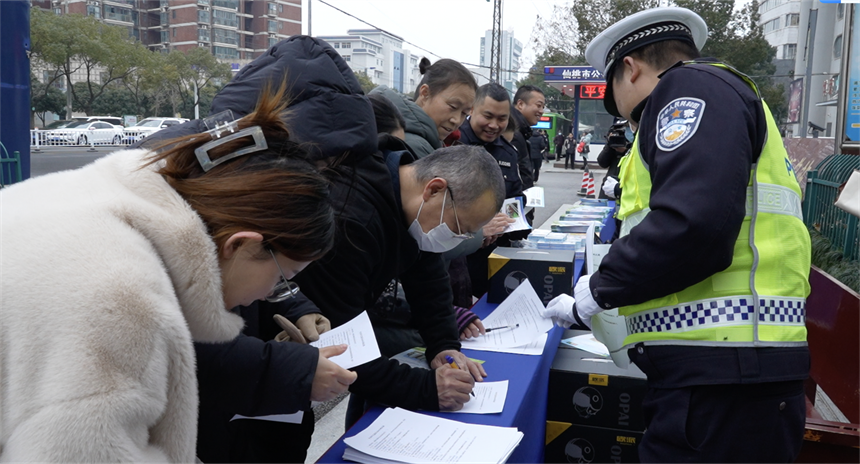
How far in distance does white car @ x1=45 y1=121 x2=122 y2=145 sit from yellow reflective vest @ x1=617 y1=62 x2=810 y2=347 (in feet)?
90.7

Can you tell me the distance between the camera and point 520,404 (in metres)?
1.83

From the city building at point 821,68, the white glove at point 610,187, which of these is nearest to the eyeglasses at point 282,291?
the white glove at point 610,187

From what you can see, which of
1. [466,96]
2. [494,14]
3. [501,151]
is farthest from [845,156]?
[494,14]

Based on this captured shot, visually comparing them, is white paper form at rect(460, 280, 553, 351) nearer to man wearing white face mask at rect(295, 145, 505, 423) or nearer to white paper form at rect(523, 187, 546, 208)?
man wearing white face mask at rect(295, 145, 505, 423)

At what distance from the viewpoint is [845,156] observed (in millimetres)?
4414

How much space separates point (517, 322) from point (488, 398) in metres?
0.71

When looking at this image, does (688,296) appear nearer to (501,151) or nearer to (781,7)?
(501,151)

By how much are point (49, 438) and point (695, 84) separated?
1.43 m

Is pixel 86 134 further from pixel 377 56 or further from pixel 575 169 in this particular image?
pixel 377 56

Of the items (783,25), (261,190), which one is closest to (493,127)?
(261,190)

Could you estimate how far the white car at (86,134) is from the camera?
24.8 meters

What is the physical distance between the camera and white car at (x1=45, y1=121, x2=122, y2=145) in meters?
24.8

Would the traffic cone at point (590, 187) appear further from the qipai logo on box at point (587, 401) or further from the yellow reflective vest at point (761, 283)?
the yellow reflective vest at point (761, 283)

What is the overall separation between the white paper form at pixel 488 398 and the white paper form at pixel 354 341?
0.36 m
